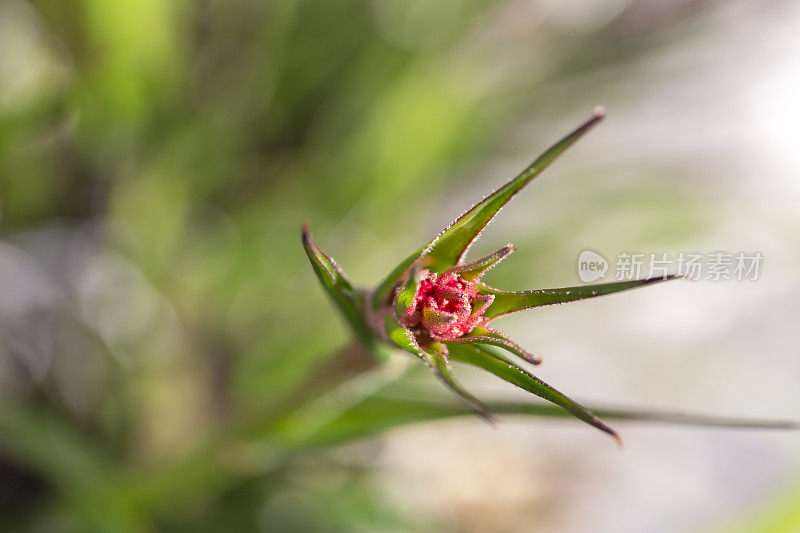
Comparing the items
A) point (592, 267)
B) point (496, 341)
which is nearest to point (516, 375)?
point (496, 341)

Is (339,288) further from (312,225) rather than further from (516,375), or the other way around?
(312,225)

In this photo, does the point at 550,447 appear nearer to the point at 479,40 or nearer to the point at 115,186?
the point at 479,40

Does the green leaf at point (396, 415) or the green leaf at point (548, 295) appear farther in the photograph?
the green leaf at point (396, 415)

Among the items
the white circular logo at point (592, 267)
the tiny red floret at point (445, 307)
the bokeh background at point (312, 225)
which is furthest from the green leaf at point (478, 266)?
the bokeh background at point (312, 225)

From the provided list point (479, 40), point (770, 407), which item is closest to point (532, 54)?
point (479, 40)

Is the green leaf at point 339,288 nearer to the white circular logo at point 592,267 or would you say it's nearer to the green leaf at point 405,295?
A: the green leaf at point 405,295

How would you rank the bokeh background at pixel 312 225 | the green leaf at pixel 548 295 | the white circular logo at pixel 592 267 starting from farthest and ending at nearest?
the bokeh background at pixel 312 225
the white circular logo at pixel 592 267
the green leaf at pixel 548 295

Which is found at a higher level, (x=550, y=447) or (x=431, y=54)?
(x=431, y=54)
